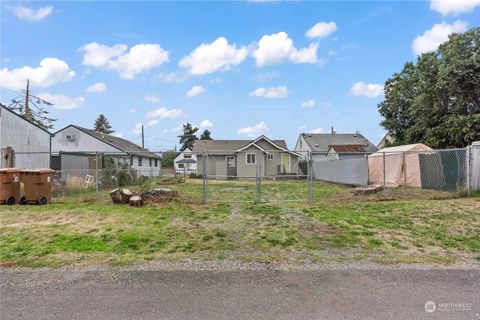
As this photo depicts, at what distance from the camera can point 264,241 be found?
6.55 m

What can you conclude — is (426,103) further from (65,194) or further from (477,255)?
(65,194)

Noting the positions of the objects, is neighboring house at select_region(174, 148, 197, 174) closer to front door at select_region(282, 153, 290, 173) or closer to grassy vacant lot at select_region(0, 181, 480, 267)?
front door at select_region(282, 153, 290, 173)

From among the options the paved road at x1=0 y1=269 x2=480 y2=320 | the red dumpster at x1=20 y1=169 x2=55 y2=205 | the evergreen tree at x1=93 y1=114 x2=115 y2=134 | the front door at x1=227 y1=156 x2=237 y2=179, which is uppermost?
the evergreen tree at x1=93 y1=114 x2=115 y2=134

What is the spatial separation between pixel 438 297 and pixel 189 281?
120 inches

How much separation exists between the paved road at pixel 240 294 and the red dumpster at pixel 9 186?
8.39 m

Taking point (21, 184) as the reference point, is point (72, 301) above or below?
below

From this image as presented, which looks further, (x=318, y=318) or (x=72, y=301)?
(x=72, y=301)

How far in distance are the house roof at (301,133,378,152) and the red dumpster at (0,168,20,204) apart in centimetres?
3357

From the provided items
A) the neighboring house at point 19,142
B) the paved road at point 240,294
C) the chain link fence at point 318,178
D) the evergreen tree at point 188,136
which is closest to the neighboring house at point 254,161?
the chain link fence at point 318,178

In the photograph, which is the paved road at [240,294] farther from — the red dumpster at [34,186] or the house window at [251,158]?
the house window at [251,158]

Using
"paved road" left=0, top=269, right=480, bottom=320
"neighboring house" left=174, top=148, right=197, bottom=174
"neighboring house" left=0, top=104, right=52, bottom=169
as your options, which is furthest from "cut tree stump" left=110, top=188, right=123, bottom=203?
"neighboring house" left=174, top=148, right=197, bottom=174

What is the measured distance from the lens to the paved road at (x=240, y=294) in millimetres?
3588

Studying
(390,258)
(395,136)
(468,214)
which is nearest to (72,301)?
(390,258)

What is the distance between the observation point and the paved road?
3588mm
